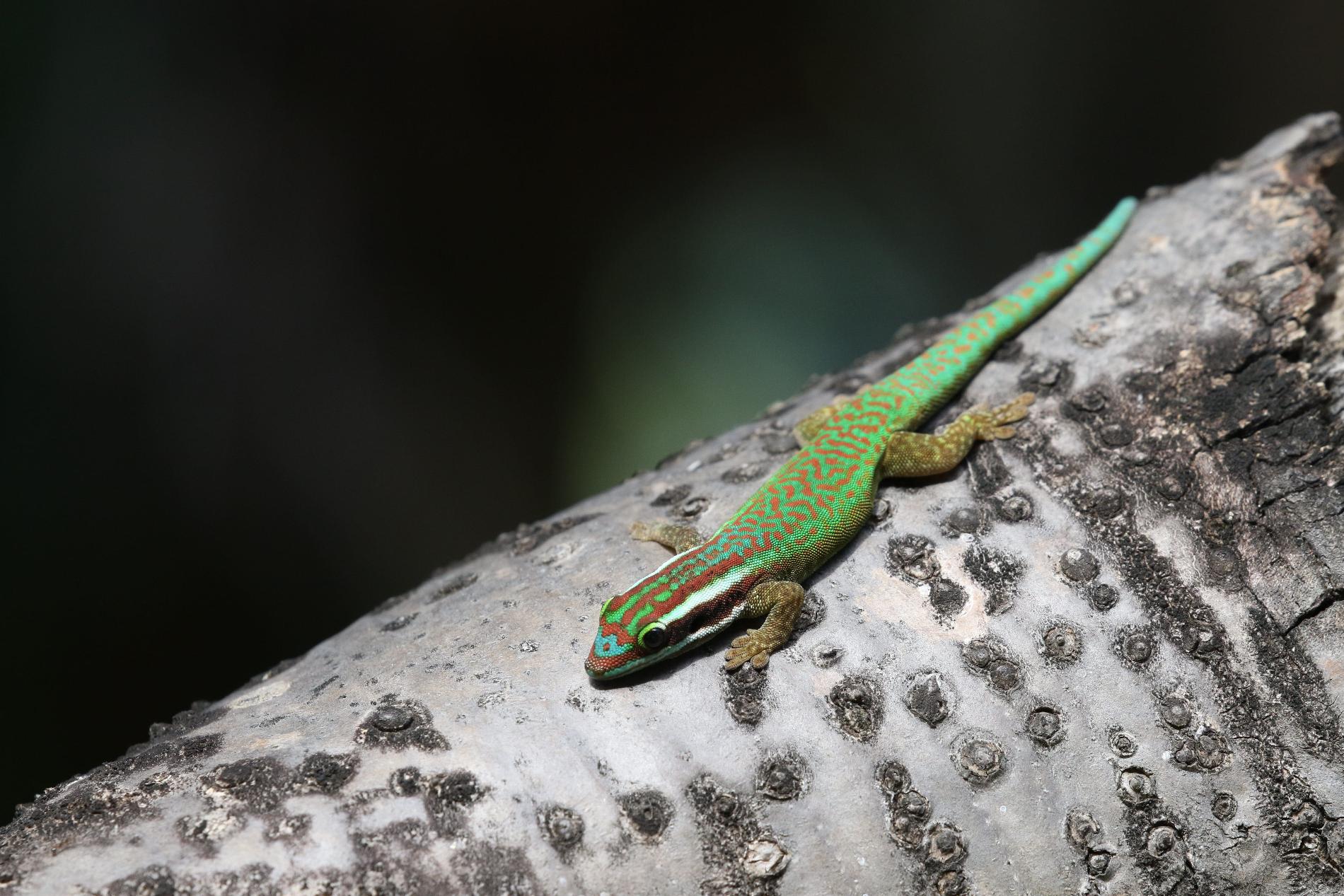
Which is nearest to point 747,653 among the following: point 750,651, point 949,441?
point 750,651

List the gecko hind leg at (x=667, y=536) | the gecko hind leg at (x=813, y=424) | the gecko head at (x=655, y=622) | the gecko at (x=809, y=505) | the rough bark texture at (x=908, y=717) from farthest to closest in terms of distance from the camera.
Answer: the gecko hind leg at (x=813, y=424)
the gecko hind leg at (x=667, y=536)
the gecko at (x=809, y=505)
the gecko head at (x=655, y=622)
the rough bark texture at (x=908, y=717)

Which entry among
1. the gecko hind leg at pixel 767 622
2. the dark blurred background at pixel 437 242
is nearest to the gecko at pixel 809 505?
the gecko hind leg at pixel 767 622

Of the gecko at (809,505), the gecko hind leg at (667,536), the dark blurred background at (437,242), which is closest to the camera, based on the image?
the gecko at (809,505)

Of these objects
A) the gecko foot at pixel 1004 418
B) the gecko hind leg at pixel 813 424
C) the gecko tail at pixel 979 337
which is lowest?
the gecko hind leg at pixel 813 424

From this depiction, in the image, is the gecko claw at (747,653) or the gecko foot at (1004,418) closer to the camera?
the gecko claw at (747,653)

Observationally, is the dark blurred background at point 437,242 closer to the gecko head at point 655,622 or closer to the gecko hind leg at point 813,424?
the gecko hind leg at point 813,424

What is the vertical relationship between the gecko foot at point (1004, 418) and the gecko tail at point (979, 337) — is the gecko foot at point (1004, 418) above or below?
below

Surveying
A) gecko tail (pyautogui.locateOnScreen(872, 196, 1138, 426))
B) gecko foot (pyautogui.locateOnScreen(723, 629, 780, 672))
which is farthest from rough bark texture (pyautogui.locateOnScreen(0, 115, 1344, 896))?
gecko tail (pyautogui.locateOnScreen(872, 196, 1138, 426))
